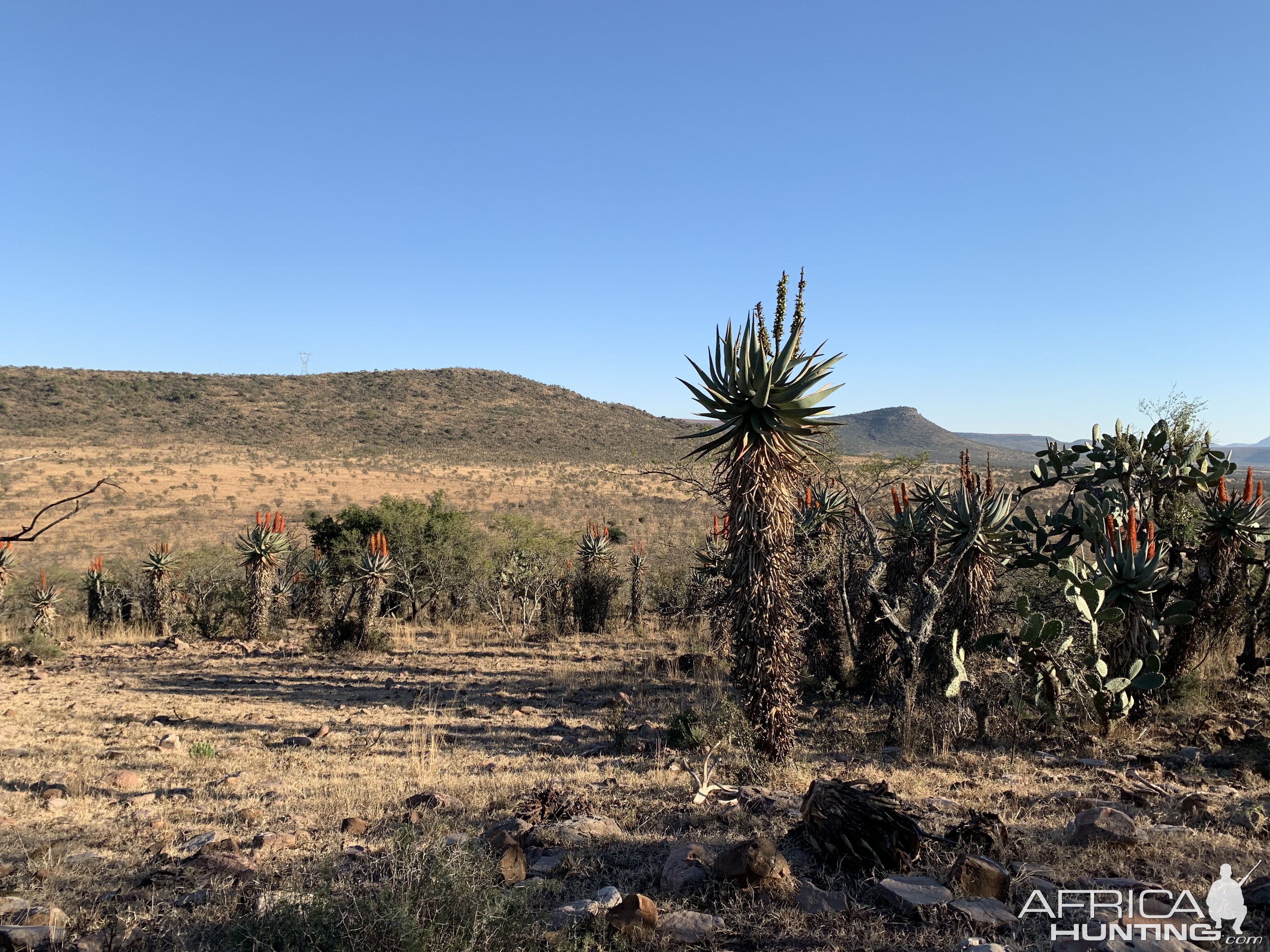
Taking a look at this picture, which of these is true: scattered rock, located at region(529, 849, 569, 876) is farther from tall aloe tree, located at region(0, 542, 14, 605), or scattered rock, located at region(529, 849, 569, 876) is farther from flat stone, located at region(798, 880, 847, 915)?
tall aloe tree, located at region(0, 542, 14, 605)

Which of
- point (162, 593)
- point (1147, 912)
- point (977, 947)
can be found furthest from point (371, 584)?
point (1147, 912)

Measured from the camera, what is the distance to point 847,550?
1140cm

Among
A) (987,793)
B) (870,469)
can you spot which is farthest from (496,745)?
(870,469)

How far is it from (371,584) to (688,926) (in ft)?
45.4

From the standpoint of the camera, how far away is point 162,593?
60.7 ft

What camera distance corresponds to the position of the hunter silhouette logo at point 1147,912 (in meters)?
3.72

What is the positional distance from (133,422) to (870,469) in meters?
61.2

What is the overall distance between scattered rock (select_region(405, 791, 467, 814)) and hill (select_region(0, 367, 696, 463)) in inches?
1712

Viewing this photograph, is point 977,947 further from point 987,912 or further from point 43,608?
point 43,608

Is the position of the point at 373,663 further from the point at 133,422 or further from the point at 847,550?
the point at 133,422

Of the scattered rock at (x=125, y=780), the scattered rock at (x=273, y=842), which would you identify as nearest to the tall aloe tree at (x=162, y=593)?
the scattered rock at (x=125, y=780)

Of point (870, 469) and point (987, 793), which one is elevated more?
point (870, 469)

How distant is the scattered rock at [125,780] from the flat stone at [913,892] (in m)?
6.89

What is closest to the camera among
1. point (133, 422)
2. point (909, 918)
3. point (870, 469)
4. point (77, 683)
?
point (909, 918)
